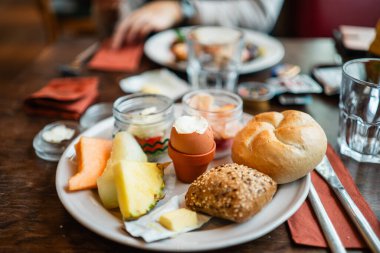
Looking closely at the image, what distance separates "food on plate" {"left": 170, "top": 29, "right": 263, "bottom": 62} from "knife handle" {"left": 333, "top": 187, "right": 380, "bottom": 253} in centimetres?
61

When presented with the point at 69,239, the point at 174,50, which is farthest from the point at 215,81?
the point at 69,239

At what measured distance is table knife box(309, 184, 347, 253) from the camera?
1.70 ft

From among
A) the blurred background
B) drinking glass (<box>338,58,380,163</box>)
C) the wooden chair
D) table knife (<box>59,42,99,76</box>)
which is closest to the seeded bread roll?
drinking glass (<box>338,58,380,163</box>)

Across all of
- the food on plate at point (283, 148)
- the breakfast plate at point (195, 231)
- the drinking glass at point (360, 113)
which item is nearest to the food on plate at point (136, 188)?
the breakfast plate at point (195, 231)

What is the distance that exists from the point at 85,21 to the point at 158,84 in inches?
66.2

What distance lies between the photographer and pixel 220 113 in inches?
28.7

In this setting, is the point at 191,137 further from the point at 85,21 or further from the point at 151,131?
the point at 85,21

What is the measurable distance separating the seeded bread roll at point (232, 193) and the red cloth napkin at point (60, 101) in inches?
18.1

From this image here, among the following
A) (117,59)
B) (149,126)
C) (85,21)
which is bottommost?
(85,21)

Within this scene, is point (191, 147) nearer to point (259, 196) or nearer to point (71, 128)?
point (259, 196)

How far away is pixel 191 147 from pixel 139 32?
0.82 meters

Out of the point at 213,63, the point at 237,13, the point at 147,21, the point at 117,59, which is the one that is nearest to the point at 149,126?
the point at 213,63

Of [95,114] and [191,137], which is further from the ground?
[191,137]

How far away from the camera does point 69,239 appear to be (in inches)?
21.3
